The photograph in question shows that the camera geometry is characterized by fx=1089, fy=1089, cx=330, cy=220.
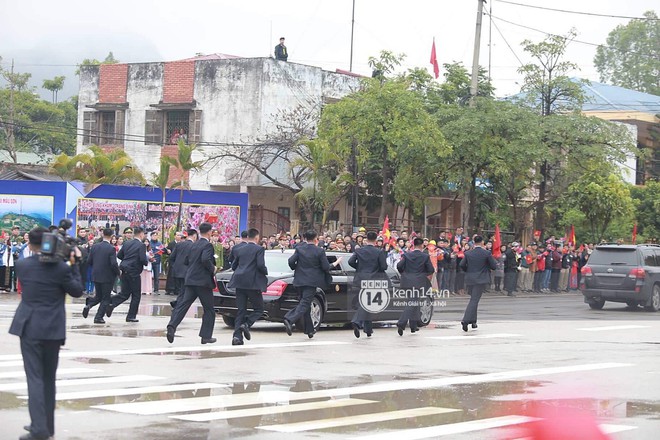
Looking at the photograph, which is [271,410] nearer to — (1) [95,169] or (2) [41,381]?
(2) [41,381]

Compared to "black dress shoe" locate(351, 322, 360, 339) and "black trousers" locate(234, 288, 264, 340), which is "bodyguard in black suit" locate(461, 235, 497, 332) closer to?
"black dress shoe" locate(351, 322, 360, 339)

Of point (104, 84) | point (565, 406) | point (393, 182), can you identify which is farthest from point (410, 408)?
point (104, 84)

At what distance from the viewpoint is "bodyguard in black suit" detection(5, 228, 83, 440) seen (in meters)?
8.38

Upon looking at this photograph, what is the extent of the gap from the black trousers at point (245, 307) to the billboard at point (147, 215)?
15592 millimetres

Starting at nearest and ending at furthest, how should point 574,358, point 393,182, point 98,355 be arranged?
1. point 98,355
2. point 574,358
3. point 393,182

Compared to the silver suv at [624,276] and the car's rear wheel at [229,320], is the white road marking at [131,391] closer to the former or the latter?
the car's rear wheel at [229,320]

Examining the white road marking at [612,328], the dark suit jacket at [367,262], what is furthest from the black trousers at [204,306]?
the white road marking at [612,328]

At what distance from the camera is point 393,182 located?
40.7 m

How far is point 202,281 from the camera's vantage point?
15891 millimetres

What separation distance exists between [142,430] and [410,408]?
9.42ft

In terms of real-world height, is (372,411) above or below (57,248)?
below

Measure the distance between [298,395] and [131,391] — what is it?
169 centimetres

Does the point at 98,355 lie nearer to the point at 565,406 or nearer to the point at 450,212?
the point at 565,406

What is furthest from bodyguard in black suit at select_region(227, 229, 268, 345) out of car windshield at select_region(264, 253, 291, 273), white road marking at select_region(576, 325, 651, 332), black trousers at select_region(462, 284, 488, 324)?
white road marking at select_region(576, 325, 651, 332)
